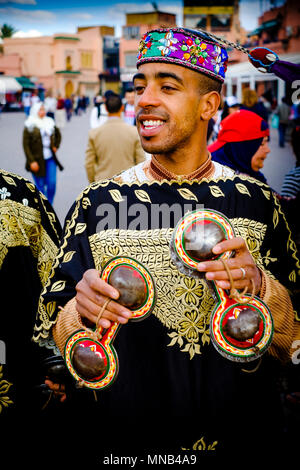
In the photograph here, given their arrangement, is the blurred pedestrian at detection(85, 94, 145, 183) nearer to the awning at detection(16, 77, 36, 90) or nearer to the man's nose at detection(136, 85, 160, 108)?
the man's nose at detection(136, 85, 160, 108)

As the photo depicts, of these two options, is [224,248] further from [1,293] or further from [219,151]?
[219,151]

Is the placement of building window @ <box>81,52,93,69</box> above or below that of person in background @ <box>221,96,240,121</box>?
above

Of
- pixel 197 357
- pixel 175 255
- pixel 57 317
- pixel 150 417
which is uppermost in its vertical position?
pixel 175 255

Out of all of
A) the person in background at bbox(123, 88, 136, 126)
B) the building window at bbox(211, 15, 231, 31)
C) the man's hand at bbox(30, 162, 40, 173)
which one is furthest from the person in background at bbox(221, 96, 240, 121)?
the building window at bbox(211, 15, 231, 31)

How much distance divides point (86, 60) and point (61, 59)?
6.79 m

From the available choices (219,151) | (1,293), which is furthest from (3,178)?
(219,151)

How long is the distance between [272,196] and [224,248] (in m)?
0.64

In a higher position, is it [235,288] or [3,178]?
[3,178]

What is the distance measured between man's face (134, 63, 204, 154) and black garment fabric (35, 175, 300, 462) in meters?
0.18

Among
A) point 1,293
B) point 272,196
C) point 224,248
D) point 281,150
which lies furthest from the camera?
point 281,150

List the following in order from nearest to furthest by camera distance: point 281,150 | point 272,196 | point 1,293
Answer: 1. point 272,196
2. point 1,293
3. point 281,150

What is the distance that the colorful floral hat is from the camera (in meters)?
1.62

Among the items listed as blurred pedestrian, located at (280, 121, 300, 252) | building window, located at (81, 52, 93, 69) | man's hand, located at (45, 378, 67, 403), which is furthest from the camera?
building window, located at (81, 52, 93, 69)

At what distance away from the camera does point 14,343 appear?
2047 millimetres
